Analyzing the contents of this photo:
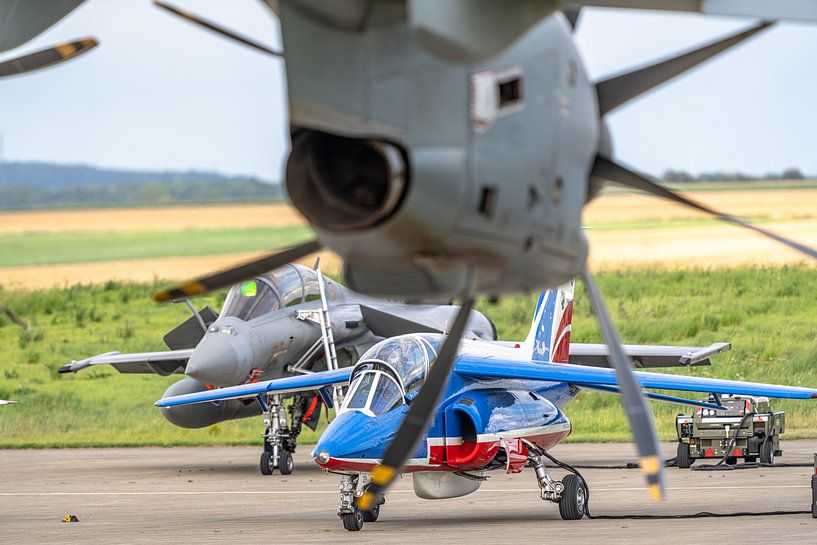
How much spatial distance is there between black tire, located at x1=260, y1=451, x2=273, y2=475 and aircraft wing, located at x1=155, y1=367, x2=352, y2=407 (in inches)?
79.3

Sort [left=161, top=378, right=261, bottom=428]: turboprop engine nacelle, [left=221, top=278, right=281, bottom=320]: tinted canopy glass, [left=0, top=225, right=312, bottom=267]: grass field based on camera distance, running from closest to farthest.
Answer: [left=221, top=278, right=281, bottom=320]: tinted canopy glass → [left=161, top=378, right=261, bottom=428]: turboprop engine nacelle → [left=0, top=225, right=312, bottom=267]: grass field

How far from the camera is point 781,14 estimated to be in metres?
5.32

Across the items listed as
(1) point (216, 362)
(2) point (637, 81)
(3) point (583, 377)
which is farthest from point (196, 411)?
(2) point (637, 81)

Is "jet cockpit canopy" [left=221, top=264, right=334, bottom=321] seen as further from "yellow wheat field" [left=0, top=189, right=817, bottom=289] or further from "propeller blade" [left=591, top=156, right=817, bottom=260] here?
"propeller blade" [left=591, top=156, right=817, bottom=260]

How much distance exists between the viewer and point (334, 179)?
559cm

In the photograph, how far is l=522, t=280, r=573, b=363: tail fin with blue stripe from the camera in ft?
68.7

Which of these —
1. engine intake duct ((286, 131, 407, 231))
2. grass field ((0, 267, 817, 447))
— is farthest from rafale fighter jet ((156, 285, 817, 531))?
grass field ((0, 267, 817, 447))

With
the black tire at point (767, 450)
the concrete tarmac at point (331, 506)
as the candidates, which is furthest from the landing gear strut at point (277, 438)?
the black tire at point (767, 450)

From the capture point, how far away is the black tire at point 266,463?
25.3 metres

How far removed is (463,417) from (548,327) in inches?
152

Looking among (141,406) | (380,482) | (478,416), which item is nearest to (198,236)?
(141,406)

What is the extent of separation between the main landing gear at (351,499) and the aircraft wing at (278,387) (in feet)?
13.7

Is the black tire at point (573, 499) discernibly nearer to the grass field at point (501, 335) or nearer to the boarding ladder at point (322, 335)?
the boarding ladder at point (322, 335)

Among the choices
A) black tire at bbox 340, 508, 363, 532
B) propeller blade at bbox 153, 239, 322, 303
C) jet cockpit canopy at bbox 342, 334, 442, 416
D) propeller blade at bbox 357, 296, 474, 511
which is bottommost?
black tire at bbox 340, 508, 363, 532
